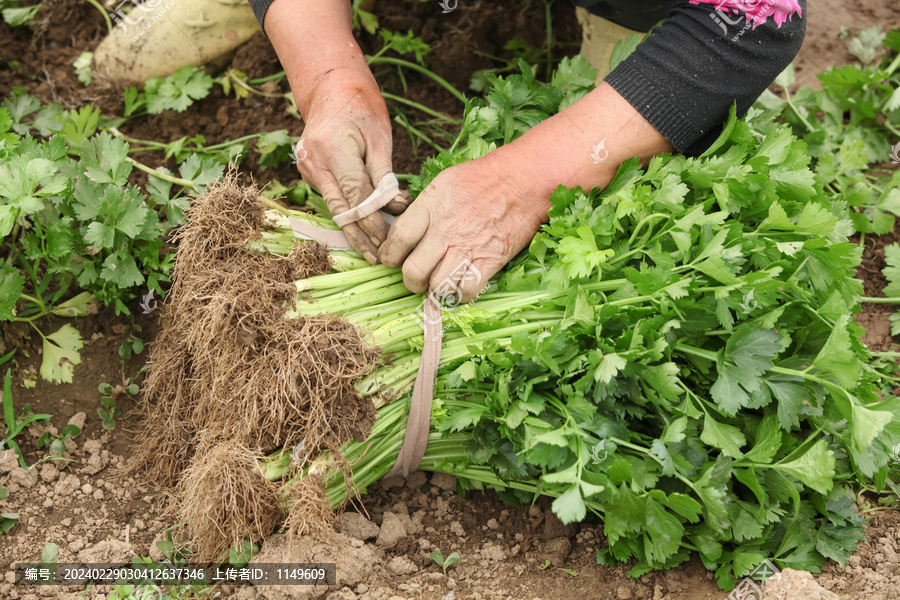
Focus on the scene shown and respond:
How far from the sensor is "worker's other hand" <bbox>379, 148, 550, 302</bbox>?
6.57ft

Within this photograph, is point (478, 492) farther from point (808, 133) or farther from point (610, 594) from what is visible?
point (808, 133)

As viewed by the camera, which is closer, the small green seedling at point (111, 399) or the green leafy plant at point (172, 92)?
the small green seedling at point (111, 399)

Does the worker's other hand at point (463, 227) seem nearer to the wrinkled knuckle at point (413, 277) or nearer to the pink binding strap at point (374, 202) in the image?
the wrinkled knuckle at point (413, 277)

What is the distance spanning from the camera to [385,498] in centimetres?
223

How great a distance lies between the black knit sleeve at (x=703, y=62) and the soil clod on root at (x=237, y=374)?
1143mm

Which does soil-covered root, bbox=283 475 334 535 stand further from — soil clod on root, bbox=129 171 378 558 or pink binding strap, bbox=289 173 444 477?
pink binding strap, bbox=289 173 444 477

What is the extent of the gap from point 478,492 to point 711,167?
4.29 ft

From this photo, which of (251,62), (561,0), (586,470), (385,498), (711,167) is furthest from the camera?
(561,0)

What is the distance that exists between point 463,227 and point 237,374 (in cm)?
81

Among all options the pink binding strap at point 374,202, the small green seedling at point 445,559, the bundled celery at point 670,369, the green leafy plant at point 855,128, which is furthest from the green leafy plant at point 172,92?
the green leafy plant at point 855,128

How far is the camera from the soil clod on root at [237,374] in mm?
1882

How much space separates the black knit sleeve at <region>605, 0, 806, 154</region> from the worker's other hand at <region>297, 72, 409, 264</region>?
78cm

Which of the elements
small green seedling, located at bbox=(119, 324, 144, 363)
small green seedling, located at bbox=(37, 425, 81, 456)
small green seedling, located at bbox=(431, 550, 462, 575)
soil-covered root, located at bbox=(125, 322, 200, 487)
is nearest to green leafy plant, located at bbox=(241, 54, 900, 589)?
small green seedling, located at bbox=(431, 550, 462, 575)

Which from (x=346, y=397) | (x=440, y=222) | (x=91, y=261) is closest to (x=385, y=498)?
(x=346, y=397)
